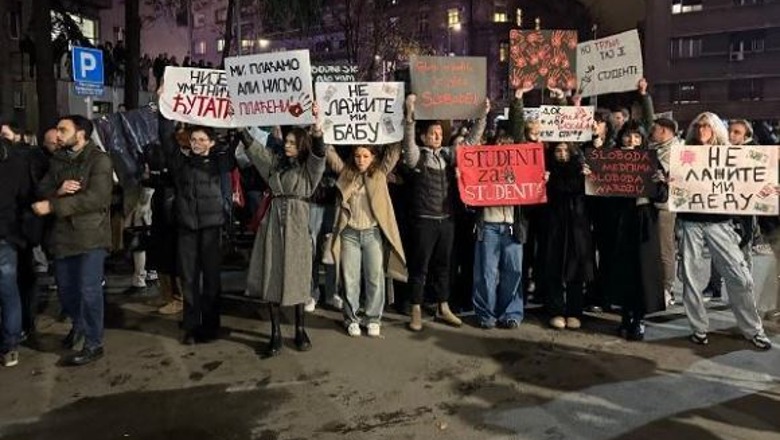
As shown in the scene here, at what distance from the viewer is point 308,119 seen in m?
6.15

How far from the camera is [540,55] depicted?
25.4 feet

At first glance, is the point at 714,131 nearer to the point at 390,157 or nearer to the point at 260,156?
the point at 390,157

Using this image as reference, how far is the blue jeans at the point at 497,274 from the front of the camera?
6.95 m

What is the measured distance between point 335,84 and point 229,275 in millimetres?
3973

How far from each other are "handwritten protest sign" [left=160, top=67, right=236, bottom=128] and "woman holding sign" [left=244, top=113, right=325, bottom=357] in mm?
395

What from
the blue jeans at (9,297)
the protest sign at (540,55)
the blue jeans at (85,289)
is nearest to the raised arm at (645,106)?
the protest sign at (540,55)

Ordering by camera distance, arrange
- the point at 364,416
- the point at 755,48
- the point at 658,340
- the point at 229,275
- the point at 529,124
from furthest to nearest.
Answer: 1. the point at 755,48
2. the point at 229,275
3. the point at 529,124
4. the point at 658,340
5. the point at 364,416

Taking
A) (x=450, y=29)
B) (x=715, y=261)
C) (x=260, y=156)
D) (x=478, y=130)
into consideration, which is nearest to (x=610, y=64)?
(x=478, y=130)

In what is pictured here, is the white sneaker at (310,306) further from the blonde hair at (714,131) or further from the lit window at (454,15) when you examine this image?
the lit window at (454,15)

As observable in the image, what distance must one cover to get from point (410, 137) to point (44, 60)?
1158 centimetres

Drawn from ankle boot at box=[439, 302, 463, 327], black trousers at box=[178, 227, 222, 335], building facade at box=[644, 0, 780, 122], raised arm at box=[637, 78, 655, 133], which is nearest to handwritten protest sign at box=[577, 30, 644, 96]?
raised arm at box=[637, 78, 655, 133]

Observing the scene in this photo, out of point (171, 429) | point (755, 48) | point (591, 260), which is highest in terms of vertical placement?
point (755, 48)

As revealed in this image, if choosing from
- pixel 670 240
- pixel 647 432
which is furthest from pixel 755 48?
pixel 647 432

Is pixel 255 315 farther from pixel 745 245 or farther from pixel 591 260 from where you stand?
pixel 745 245
